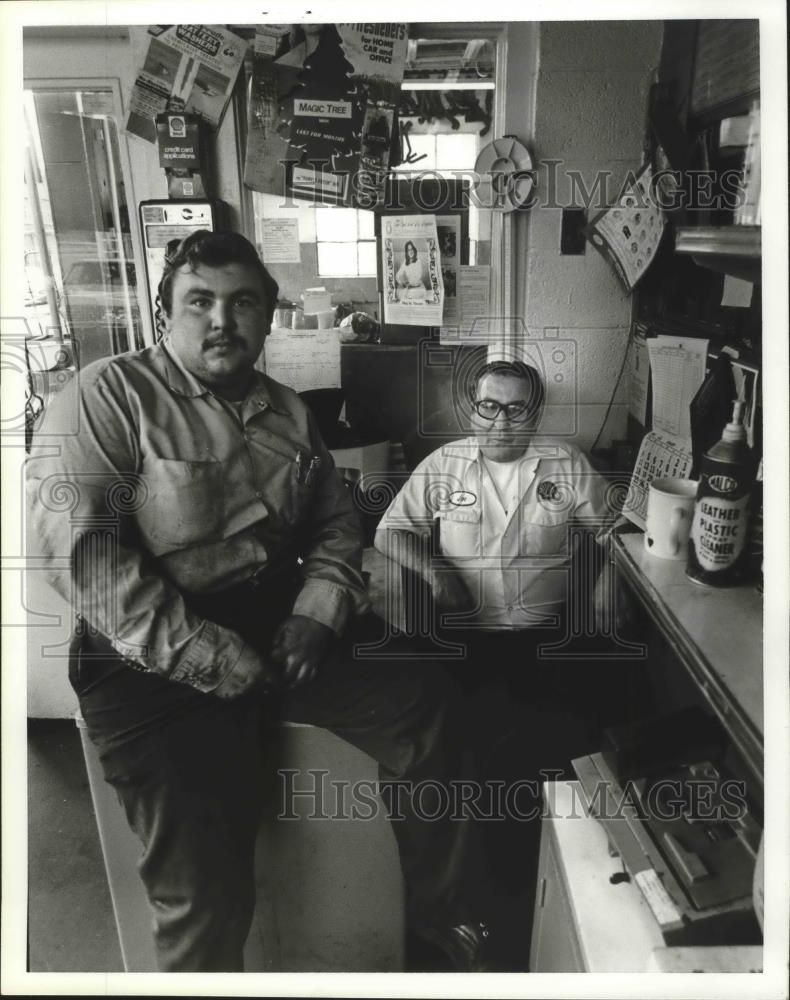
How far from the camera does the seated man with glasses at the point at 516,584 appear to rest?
1150 millimetres

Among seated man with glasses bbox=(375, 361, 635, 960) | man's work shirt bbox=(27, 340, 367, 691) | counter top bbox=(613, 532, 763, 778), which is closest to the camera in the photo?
counter top bbox=(613, 532, 763, 778)

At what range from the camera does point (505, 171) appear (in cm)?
104

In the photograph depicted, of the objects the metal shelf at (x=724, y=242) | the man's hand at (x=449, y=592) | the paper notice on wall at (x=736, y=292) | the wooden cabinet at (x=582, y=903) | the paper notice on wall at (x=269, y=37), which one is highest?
the paper notice on wall at (x=269, y=37)

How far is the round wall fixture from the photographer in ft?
3.39

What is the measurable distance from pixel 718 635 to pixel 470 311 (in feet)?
1.92

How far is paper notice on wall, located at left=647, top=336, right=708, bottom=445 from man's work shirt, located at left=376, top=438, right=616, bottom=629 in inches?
5.5

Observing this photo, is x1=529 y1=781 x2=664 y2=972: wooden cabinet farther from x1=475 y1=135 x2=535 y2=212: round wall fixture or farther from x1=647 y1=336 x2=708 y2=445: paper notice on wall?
x1=475 y1=135 x2=535 y2=212: round wall fixture

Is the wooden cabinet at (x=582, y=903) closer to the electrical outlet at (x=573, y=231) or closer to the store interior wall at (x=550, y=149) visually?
the store interior wall at (x=550, y=149)

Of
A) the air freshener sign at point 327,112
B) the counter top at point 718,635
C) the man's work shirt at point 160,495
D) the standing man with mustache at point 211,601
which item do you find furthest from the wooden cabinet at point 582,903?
the air freshener sign at point 327,112

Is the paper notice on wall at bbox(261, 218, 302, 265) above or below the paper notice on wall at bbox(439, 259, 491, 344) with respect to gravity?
above

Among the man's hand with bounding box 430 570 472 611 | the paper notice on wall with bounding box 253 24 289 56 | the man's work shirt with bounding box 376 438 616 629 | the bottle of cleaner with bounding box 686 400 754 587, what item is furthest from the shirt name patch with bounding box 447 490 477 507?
the paper notice on wall with bounding box 253 24 289 56

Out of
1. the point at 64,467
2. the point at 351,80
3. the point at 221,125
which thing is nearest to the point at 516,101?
the point at 351,80

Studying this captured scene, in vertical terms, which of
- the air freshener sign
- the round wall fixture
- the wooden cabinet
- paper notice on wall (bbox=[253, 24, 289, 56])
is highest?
paper notice on wall (bbox=[253, 24, 289, 56])

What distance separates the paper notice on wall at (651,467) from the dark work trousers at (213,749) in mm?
415
